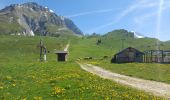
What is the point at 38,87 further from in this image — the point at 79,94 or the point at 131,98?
the point at 131,98

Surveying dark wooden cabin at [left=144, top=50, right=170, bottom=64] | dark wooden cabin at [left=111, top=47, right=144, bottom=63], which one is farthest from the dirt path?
dark wooden cabin at [left=111, top=47, right=144, bottom=63]

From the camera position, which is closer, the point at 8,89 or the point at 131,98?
the point at 131,98

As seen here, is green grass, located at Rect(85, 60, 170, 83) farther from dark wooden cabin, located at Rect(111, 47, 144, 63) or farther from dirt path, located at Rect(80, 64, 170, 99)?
dark wooden cabin, located at Rect(111, 47, 144, 63)

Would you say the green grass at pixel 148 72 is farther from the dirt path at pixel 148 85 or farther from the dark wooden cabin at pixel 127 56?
the dark wooden cabin at pixel 127 56

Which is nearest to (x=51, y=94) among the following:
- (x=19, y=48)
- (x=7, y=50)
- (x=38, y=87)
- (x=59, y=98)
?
(x=59, y=98)

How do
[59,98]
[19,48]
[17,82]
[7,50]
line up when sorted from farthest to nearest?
1. [19,48]
2. [7,50]
3. [17,82]
4. [59,98]

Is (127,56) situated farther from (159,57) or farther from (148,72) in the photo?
(148,72)

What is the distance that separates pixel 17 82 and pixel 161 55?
84.7m

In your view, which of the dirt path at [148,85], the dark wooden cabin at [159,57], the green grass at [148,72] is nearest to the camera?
the dirt path at [148,85]

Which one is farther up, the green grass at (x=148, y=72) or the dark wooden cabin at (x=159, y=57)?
the dark wooden cabin at (x=159, y=57)

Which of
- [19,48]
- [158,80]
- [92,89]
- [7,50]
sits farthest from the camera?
[19,48]

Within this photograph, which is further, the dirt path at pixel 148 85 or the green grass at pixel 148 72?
the green grass at pixel 148 72

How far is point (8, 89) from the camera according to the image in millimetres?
31375

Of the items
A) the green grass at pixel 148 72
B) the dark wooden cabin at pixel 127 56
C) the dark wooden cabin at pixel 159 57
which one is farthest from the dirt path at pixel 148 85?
the dark wooden cabin at pixel 127 56
